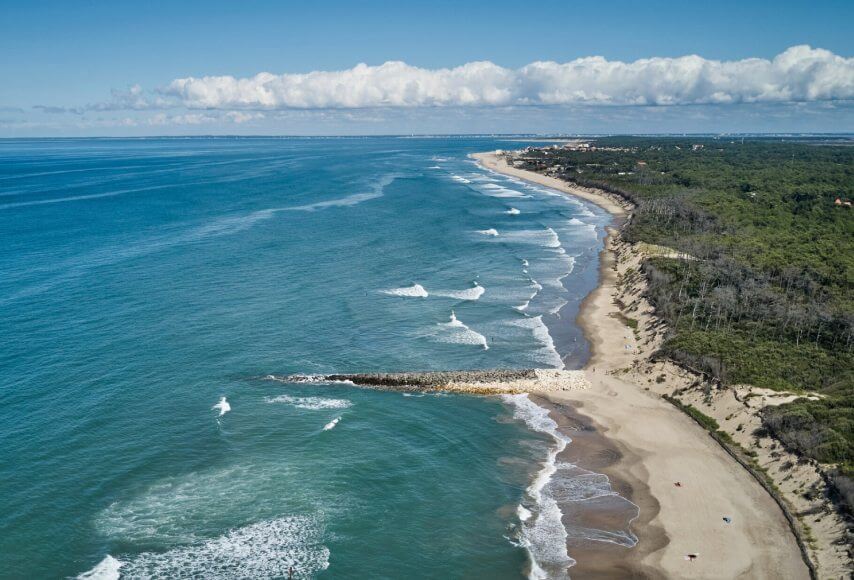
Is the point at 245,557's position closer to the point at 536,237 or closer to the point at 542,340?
the point at 542,340

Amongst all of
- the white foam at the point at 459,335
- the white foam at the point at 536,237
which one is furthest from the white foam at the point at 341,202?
the white foam at the point at 459,335

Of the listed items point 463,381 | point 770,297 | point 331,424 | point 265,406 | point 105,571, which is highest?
point 770,297

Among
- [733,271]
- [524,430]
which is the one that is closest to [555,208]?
[733,271]

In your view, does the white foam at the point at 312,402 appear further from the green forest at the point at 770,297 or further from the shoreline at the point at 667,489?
the green forest at the point at 770,297

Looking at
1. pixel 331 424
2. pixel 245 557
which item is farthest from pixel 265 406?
pixel 245 557

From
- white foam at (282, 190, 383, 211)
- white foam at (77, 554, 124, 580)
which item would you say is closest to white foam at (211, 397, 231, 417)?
white foam at (77, 554, 124, 580)
